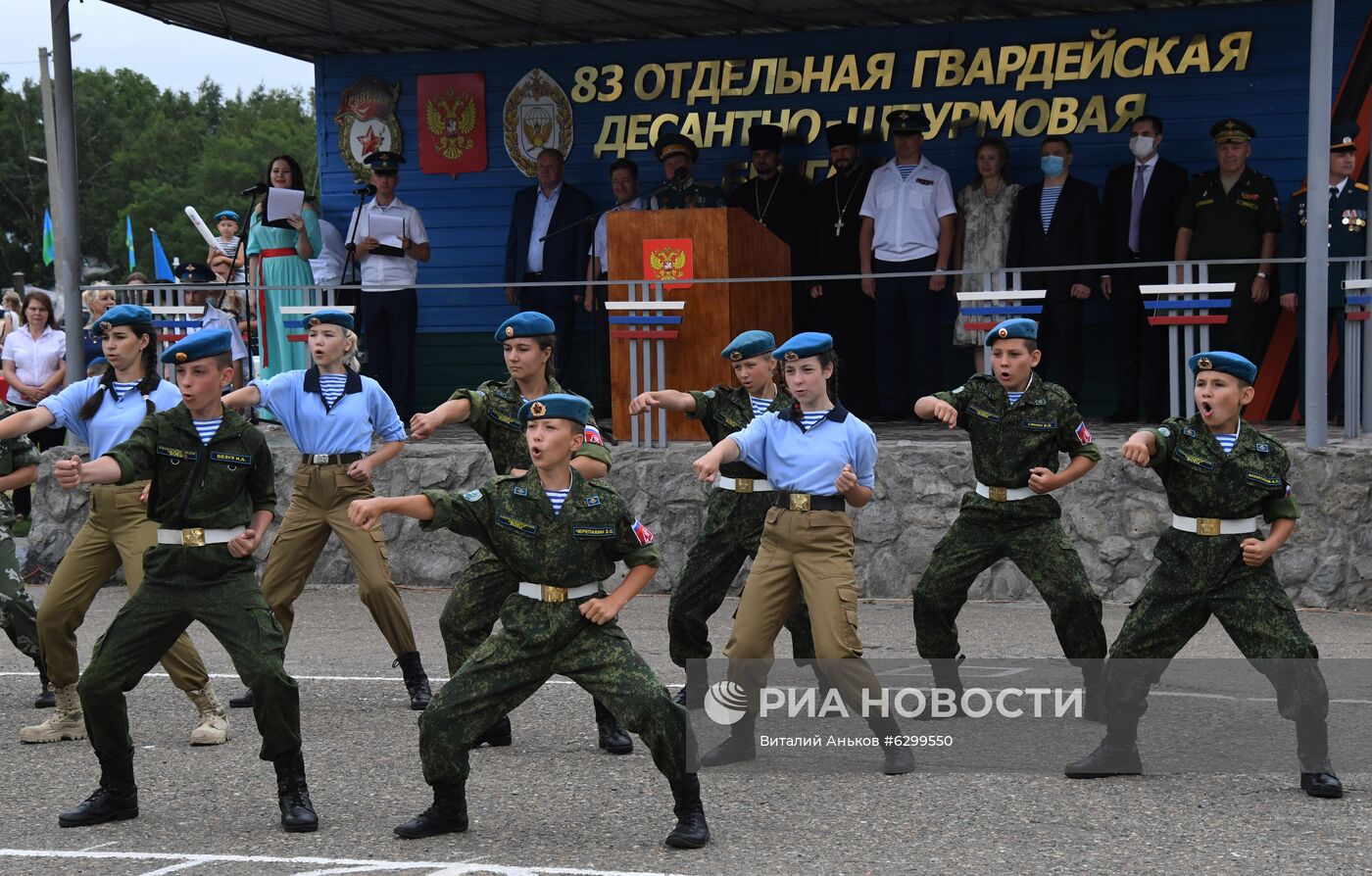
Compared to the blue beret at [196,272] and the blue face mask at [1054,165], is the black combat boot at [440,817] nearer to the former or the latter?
the blue face mask at [1054,165]

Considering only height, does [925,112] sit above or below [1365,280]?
above

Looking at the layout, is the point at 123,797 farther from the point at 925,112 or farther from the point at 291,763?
the point at 925,112

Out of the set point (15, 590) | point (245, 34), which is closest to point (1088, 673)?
point (15, 590)

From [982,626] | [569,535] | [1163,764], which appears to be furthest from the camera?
[982,626]

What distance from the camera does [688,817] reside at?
20.8ft

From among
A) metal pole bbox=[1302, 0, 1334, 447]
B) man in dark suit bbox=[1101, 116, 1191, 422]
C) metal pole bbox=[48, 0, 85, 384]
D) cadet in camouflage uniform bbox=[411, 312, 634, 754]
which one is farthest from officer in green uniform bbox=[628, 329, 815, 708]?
metal pole bbox=[48, 0, 85, 384]

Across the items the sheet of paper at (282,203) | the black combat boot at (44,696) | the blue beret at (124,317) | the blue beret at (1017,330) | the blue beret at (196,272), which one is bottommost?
the black combat boot at (44,696)

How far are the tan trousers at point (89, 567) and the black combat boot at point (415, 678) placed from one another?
3.67 feet

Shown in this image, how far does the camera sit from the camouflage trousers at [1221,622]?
6906 mm

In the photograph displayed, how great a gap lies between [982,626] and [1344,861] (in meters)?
5.29

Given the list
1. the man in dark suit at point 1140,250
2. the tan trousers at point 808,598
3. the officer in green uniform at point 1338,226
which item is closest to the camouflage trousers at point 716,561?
the tan trousers at point 808,598

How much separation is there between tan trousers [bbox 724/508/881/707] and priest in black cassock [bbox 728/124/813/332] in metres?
7.02

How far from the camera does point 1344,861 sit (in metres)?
5.97

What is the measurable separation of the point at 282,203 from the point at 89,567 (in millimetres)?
5873
